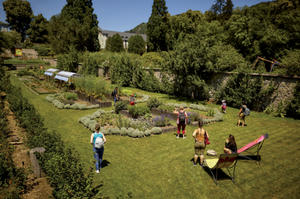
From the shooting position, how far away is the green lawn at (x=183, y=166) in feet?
19.7

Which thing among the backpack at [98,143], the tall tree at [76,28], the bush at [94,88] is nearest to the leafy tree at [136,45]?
the tall tree at [76,28]

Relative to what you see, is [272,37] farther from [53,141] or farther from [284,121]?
[53,141]

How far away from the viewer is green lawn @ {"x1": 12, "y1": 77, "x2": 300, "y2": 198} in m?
5.99

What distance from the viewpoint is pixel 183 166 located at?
7.43 m

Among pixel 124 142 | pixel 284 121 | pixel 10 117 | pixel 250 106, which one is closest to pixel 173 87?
pixel 250 106

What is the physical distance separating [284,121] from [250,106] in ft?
9.74

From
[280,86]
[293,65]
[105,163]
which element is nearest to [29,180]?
[105,163]

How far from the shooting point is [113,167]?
734cm

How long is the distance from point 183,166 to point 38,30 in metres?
83.1

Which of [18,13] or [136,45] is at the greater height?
[18,13]

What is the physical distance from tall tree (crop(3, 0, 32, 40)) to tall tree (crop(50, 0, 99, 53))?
37.8 m

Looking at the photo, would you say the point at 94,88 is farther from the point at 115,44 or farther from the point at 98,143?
the point at 115,44

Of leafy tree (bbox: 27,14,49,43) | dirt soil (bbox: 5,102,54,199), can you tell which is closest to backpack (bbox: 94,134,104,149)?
dirt soil (bbox: 5,102,54,199)

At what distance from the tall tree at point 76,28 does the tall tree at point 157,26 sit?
13199mm
